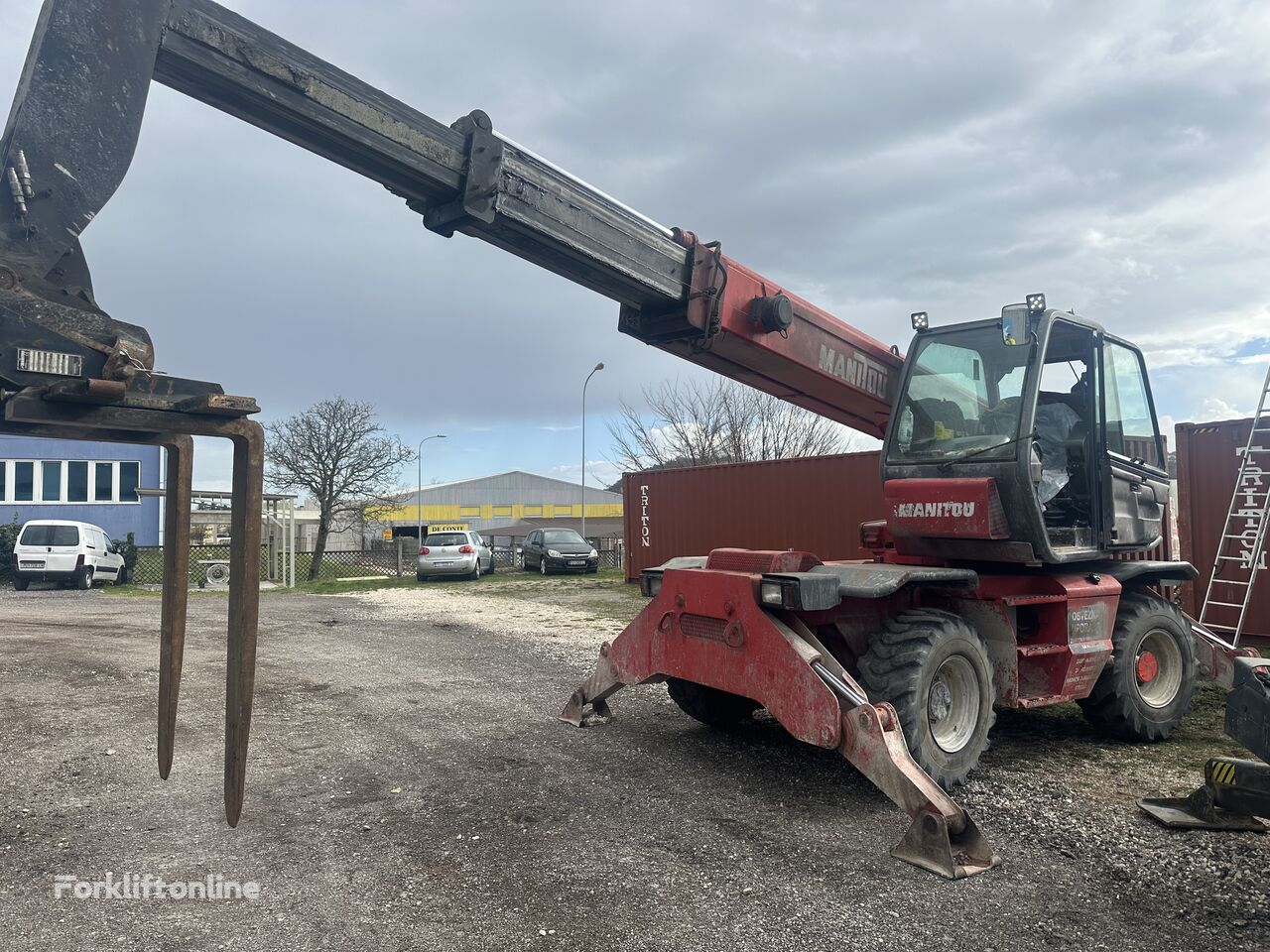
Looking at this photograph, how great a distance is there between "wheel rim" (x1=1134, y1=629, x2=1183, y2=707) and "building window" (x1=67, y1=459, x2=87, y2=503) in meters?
34.1

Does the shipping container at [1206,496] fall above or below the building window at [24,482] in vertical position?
below

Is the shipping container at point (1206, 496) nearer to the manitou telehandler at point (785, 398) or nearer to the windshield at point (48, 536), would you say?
the manitou telehandler at point (785, 398)

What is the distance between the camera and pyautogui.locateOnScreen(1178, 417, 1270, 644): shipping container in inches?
401

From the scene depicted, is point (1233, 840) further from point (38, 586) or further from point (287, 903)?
point (38, 586)

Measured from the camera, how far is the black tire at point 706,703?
6.57 meters

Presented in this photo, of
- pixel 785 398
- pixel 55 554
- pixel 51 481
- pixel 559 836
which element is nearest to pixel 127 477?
pixel 51 481

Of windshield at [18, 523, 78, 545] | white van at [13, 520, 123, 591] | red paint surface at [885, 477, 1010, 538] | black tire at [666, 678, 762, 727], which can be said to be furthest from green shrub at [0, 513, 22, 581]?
red paint surface at [885, 477, 1010, 538]

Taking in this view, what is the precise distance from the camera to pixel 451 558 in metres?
24.1

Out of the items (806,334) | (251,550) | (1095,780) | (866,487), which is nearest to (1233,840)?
(1095,780)

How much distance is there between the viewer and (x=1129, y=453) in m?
6.53

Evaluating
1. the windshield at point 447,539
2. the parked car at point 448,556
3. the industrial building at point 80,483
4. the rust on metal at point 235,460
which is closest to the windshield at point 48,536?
the parked car at point 448,556

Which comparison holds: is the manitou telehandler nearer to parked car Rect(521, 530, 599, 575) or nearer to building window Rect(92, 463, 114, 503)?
parked car Rect(521, 530, 599, 575)

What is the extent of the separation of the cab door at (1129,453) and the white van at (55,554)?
22.2m

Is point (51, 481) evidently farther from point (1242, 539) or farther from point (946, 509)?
point (1242, 539)
